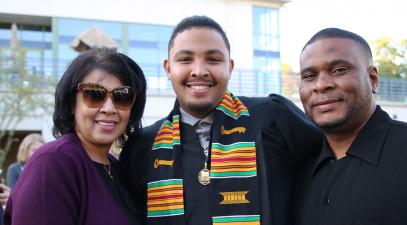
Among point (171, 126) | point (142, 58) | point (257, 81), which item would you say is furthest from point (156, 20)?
point (171, 126)

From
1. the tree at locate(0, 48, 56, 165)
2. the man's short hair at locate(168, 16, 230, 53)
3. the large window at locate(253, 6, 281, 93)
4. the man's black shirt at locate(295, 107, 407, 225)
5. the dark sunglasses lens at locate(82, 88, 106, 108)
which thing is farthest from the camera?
the large window at locate(253, 6, 281, 93)

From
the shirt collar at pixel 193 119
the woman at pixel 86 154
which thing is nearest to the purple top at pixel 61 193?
the woman at pixel 86 154

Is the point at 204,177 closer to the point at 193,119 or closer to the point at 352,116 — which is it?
the point at 193,119

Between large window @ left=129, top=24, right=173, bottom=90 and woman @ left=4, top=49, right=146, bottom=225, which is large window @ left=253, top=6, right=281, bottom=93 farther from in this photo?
woman @ left=4, top=49, right=146, bottom=225

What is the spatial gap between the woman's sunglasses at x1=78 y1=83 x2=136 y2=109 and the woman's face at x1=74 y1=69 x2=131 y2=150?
0.05 ft

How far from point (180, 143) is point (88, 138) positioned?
0.59 meters

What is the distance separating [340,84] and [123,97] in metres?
1.25

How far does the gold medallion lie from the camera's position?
2.79 meters

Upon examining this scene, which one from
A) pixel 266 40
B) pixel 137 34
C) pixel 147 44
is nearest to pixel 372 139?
pixel 147 44

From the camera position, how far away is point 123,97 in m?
2.75

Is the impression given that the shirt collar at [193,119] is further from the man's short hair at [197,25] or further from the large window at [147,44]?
the large window at [147,44]

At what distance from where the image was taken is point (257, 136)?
9.54 ft

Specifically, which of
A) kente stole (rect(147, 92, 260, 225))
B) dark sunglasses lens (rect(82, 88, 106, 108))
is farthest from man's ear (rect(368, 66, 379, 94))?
dark sunglasses lens (rect(82, 88, 106, 108))

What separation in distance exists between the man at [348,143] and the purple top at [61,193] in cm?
110
